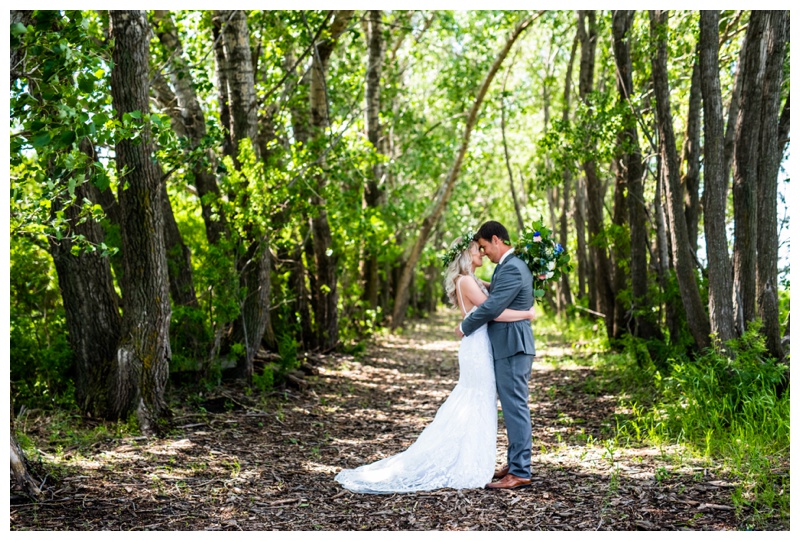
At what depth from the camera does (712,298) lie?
314 inches

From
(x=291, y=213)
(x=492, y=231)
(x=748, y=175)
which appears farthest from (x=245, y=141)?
(x=748, y=175)

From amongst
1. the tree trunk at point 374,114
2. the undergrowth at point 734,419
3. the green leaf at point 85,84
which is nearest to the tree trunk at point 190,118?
the tree trunk at point 374,114

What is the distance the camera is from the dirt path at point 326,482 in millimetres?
5125

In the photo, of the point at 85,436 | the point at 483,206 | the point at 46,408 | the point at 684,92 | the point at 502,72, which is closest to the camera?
the point at 85,436

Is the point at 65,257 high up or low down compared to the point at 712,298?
up

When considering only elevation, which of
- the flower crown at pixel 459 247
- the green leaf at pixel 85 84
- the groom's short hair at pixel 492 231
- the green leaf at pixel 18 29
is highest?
the green leaf at pixel 18 29

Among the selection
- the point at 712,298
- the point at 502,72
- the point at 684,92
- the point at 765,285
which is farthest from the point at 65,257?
the point at 502,72

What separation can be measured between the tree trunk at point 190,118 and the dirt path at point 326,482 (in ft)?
8.16

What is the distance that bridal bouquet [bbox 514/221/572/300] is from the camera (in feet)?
20.3

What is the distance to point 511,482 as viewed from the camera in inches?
231

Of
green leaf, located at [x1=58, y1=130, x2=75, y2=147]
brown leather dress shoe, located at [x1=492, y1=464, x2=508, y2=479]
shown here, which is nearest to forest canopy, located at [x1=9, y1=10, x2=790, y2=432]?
green leaf, located at [x1=58, y1=130, x2=75, y2=147]

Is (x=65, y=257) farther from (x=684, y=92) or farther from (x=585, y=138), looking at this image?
(x=684, y=92)

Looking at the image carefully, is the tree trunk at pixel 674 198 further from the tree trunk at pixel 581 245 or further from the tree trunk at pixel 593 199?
the tree trunk at pixel 581 245

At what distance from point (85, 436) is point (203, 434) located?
119 cm
